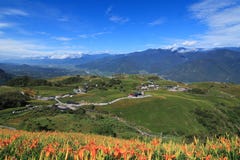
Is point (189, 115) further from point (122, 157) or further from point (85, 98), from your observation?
point (122, 157)

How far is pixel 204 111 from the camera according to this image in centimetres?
11150

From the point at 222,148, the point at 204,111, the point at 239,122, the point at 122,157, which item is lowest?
the point at 239,122

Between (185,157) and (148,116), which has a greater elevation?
(185,157)


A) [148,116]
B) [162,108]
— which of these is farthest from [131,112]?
[162,108]

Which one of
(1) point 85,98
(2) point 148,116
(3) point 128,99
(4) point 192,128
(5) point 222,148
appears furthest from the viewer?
(1) point 85,98

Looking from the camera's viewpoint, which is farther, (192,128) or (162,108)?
(162,108)

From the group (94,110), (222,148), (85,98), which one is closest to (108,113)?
(94,110)

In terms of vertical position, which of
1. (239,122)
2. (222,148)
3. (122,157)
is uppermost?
(122,157)

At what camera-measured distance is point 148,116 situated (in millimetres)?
103062

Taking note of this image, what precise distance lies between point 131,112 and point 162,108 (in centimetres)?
1633

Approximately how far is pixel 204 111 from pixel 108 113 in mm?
48530

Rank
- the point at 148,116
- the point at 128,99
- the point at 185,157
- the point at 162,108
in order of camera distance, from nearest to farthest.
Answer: the point at 185,157 < the point at 148,116 < the point at 162,108 < the point at 128,99

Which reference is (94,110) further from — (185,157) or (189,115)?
(185,157)

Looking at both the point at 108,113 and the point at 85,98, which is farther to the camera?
the point at 85,98
